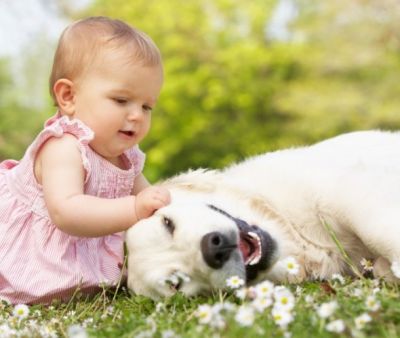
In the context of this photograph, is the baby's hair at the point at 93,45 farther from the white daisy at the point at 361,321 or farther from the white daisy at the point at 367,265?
the white daisy at the point at 361,321

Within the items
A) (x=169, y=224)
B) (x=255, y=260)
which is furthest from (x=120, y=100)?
(x=255, y=260)

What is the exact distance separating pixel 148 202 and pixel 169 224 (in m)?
0.16

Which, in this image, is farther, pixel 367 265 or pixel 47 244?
pixel 47 244

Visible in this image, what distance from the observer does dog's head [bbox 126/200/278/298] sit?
10.0ft

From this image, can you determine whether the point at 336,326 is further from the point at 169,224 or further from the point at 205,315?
the point at 169,224

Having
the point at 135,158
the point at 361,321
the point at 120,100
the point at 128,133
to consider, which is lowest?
the point at 361,321

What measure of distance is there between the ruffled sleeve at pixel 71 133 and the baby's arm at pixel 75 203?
4 cm

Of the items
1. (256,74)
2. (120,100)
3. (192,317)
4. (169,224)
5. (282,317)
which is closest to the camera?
(282,317)

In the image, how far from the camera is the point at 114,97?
3602 mm

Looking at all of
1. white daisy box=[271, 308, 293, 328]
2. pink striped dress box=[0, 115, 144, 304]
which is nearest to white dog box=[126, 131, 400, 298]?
pink striped dress box=[0, 115, 144, 304]

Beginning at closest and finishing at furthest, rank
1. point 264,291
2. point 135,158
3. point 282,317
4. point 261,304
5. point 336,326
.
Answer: point 336,326 → point 282,317 → point 261,304 → point 264,291 → point 135,158

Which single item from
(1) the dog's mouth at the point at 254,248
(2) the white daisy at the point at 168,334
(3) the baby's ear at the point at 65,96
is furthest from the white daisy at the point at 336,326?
(3) the baby's ear at the point at 65,96

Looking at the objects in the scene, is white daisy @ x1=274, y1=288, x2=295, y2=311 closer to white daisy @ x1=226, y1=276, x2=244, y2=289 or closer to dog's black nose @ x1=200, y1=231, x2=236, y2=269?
white daisy @ x1=226, y1=276, x2=244, y2=289

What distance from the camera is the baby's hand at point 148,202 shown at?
338cm
